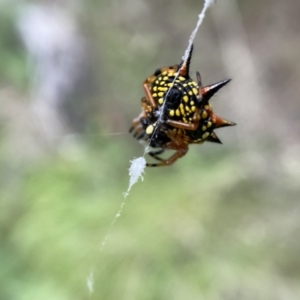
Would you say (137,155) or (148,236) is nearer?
(148,236)

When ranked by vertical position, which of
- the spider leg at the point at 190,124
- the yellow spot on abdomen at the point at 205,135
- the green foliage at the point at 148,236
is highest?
the spider leg at the point at 190,124

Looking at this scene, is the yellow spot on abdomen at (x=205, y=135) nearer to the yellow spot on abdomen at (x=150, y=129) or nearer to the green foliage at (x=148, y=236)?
the yellow spot on abdomen at (x=150, y=129)

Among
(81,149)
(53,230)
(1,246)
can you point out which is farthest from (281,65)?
(1,246)

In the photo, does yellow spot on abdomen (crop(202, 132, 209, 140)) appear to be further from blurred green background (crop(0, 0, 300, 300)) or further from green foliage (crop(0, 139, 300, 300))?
green foliage (crop(0, 139, 300, 300))

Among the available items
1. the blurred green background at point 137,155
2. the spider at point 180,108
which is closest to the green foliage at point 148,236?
the blurred green background at point 137,155

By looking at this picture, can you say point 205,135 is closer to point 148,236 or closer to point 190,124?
point 190,124

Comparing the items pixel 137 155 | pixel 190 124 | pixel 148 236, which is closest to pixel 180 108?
pixel 190 124
